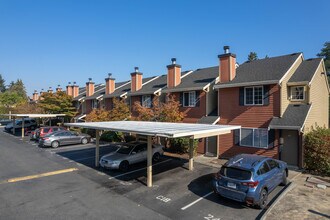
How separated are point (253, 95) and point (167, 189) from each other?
33.1ft

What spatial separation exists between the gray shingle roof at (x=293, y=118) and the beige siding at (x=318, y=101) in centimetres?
78

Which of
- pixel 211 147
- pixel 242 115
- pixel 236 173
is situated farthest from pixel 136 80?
pixel 236 173

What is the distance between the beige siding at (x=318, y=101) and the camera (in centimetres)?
1715

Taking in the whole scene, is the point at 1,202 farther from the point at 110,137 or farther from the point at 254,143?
the point at 110,137

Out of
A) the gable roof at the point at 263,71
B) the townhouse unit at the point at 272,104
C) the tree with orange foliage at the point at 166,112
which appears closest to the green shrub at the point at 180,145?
the tree with orange foliage at the point at 166,112

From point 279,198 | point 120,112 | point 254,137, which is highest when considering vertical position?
point 120,112

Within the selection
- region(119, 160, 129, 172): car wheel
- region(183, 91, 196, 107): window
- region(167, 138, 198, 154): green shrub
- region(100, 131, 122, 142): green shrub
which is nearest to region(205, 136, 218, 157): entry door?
region(167, 138, 198, 154): green shrub

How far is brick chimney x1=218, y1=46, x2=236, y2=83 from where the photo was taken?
19594mm

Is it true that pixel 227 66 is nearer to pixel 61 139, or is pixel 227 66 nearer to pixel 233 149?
pixel 233 149

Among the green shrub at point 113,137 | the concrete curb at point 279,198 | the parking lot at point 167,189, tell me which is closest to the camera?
the concrete curb at point 279,198

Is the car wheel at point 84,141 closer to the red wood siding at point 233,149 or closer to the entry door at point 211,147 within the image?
the entry door at point 211,147

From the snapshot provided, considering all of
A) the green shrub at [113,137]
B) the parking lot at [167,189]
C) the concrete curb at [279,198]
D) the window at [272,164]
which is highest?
the window at [272,164]

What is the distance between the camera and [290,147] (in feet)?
52.3

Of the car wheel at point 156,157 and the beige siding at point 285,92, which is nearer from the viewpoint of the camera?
the beige siding at point 285,92
